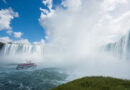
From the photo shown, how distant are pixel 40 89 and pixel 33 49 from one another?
194 ft

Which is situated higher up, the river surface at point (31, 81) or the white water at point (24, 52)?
the white water at point (24, 52)

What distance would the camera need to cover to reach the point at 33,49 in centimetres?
7394

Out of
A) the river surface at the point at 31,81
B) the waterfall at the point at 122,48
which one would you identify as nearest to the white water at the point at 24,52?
the river surface at the point at 31,81

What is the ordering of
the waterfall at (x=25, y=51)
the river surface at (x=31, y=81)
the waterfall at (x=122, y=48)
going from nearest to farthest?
the river surface at (x=31, y=81)
the waterfall at (x=122, y=48)
the waterfall at (x=25, y=51)

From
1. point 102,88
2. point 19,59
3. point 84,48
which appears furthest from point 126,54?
point 19,59

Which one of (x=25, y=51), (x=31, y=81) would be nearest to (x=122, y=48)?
(x=31, y=81)

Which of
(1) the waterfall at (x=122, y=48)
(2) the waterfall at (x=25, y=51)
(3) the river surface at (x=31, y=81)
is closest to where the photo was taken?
(3) the river surface at (x=31, y=81)

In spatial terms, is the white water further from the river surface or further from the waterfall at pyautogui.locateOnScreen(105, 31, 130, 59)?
the waterfall at pyautogui.locateOnScreen(105, 31, 130, 59)

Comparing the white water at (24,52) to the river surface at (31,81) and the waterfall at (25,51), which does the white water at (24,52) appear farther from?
the river surface at (31,81)

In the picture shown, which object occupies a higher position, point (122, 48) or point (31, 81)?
point (122, 48)

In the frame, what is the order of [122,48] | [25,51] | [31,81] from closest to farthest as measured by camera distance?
[31,81] < [122,48] < [25,51]

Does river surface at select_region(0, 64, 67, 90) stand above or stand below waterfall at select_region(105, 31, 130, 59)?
A: below

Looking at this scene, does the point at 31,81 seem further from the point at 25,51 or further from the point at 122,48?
the point at 25,51

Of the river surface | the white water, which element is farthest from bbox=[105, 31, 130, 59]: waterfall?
the white water
